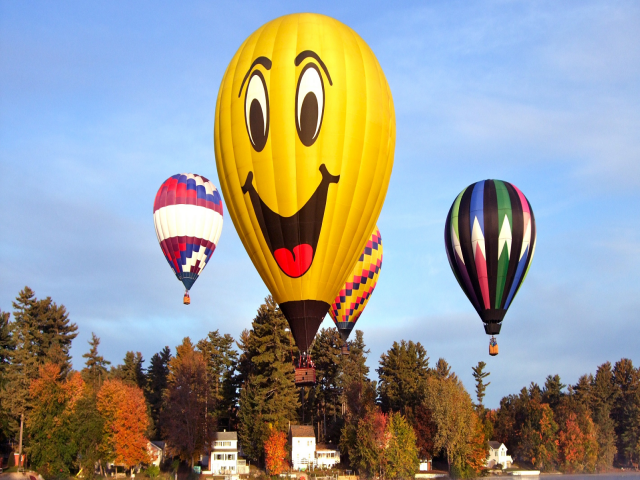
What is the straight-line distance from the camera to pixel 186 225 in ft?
144

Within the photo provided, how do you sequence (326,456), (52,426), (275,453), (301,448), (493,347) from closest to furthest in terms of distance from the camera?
(493,347) < (52,426) < (275,453) < (301,448) < (326,456)

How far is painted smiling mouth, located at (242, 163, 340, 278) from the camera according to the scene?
20.8 m

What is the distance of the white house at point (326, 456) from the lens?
6141 cm

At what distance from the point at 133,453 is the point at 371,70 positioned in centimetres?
4110

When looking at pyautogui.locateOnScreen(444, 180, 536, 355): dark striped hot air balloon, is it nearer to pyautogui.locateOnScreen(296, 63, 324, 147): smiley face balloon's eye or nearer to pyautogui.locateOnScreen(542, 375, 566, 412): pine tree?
pyautogui.locateOnScreen(296, 63, 324, 147): smiley face balloon's eye

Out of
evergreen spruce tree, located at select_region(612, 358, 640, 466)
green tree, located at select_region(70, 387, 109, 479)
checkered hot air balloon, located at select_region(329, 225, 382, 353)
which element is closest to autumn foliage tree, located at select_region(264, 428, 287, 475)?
green tree, located at select_region(70, 387, 109, 479)

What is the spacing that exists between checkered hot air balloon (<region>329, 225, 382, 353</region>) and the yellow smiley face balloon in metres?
18.7

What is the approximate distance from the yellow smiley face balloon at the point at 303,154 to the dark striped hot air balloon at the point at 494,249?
13734 millimetres

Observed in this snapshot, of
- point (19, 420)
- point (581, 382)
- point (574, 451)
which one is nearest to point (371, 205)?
point (19, 420)

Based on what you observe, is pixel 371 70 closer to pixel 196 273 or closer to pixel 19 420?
pixel 196 273

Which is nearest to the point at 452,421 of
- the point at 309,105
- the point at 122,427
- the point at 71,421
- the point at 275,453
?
the point at 275,453

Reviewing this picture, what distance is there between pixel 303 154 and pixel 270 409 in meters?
43.2

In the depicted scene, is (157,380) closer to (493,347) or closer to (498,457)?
(498,457)

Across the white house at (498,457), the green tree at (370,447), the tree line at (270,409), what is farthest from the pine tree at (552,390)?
the green tree at (370,447)
